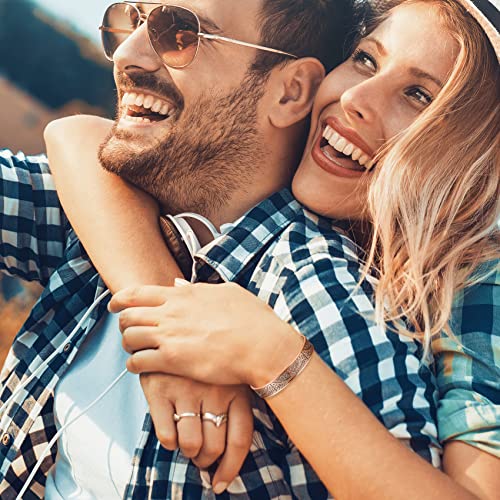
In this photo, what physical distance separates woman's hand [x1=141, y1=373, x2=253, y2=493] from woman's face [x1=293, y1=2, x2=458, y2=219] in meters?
0.63

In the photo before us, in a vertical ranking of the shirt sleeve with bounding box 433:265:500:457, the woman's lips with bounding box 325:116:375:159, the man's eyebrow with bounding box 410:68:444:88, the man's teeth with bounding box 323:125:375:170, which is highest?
the man's eyebrow with bounding box 410:68:444:88

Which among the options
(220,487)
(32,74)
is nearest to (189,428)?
→ (220,487)

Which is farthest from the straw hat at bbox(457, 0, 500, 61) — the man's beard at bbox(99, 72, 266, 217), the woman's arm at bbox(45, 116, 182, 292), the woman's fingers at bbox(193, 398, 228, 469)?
the woman's fingers at bbox(193, 398, 228, 469)

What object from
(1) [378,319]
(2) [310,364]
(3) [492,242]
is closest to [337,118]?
(3) [492,242]

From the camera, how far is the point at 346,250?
6.00ft

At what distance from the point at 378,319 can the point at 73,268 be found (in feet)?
3.13

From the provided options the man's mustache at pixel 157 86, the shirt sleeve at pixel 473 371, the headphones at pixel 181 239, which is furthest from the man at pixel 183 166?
the shirt sleeve at pixel 473 371

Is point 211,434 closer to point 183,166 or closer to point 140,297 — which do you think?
point 140,297

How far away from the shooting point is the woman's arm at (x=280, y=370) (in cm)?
136

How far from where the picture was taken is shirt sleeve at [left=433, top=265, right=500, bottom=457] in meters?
1.47

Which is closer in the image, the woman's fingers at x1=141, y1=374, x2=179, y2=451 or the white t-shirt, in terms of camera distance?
the woman's fingers at x1=141, y1=374, x2=179, y2=451

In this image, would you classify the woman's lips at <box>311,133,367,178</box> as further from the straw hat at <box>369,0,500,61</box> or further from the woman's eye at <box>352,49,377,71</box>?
the straw hat at <box>369,0,500,61</box>

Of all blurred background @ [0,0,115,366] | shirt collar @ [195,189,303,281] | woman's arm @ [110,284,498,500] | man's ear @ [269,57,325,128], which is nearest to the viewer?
woman's arm @ [110,284,498,500]

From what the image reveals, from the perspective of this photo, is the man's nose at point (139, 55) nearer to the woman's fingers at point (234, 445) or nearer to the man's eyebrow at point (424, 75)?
the man's eyebrow at point (424, 75)
